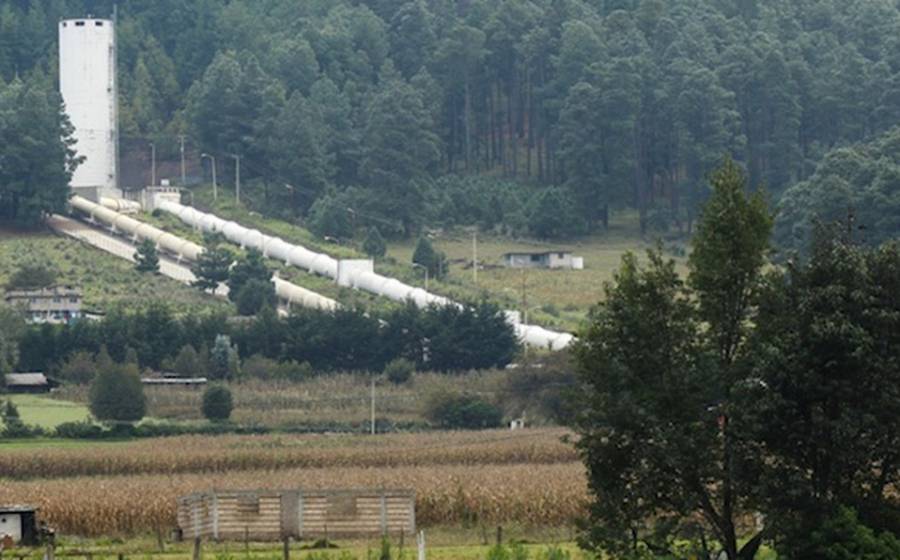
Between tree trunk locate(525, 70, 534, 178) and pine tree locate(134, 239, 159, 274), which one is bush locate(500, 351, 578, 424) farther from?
tree trunk locate(525, 70, 534, 178)

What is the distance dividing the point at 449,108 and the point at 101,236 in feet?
85.7

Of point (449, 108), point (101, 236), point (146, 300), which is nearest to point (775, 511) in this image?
point (146, 300)

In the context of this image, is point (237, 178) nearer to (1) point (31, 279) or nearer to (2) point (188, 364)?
(1) point (31, 279)

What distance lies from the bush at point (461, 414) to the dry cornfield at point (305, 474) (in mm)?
4789

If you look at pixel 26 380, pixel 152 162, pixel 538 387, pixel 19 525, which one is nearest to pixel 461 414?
pixel 538 387

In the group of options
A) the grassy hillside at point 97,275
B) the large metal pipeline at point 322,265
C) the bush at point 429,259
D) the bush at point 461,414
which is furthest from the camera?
the bush at point 429,259

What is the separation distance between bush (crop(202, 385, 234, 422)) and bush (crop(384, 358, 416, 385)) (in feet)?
31.9

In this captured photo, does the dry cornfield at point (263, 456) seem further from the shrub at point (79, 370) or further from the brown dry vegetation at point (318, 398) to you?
the shrub at point (79, 370)

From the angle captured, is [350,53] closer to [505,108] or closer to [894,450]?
[505,108]

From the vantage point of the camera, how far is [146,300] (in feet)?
343

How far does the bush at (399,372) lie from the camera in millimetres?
89938

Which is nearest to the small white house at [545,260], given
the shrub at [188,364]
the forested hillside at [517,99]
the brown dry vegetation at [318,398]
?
the forested hillside at [517,99]

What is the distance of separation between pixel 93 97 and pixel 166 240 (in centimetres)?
1475

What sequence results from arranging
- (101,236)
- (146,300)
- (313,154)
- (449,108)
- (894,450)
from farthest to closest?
(449,108), (313,154), (101,236), (146,300), (894,450)
